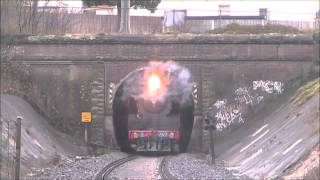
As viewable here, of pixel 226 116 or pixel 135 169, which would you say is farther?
pixel 226 116

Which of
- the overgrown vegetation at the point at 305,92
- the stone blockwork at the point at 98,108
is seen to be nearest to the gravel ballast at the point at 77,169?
the stone blockwork at the point at 98,108

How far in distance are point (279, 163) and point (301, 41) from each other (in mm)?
13309

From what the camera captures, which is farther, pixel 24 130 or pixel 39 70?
pixel 39 70

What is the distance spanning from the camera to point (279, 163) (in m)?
19.2

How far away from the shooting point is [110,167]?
2352cm

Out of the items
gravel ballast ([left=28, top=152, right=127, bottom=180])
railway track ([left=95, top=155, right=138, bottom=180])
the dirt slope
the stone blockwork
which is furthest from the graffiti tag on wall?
the dirt slope

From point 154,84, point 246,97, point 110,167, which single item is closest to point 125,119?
point 154,84

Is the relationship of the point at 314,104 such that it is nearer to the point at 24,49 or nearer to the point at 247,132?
the point at 247,132

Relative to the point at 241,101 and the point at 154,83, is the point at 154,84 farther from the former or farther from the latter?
the point at 241,101

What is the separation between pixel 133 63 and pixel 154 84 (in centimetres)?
220

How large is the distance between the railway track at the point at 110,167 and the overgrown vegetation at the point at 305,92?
7050 millimetres

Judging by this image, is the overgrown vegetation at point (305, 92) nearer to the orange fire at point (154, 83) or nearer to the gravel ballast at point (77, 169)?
the orange fire at point (154, 83)

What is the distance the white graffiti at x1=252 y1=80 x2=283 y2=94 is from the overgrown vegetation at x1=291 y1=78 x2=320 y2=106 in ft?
5.59

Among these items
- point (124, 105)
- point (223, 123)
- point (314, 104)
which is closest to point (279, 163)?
point (314, 104)
